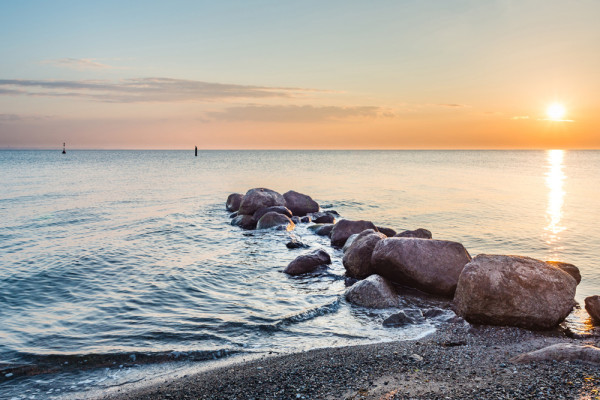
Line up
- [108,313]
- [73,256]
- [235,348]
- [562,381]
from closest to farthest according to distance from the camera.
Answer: [562,381] < [235,348] < [108,313] < [73,256]

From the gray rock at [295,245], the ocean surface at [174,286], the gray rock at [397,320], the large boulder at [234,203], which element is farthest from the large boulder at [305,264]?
the large boulder at [234,203]

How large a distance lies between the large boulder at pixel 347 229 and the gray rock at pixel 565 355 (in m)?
9.36

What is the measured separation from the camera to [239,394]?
5.37m

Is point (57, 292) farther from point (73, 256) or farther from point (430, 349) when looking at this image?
point (430, 349)

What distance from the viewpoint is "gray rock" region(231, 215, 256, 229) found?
65.4 feet

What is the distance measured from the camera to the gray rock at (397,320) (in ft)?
27.4

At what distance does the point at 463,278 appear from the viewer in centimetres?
868

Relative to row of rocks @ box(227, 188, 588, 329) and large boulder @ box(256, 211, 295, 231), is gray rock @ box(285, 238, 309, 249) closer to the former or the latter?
row of rocks @ box(227, 188, 588, 329)

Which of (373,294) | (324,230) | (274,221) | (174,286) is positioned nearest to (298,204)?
(274,221)

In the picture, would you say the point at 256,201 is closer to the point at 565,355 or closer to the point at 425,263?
the point at 425,263

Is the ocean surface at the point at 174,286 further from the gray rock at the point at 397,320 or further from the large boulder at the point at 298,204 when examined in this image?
the large boulder at the point at 298,204

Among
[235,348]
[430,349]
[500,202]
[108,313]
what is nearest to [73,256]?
[108,313]

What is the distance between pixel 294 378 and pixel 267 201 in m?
15.8

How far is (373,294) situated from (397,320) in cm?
123
